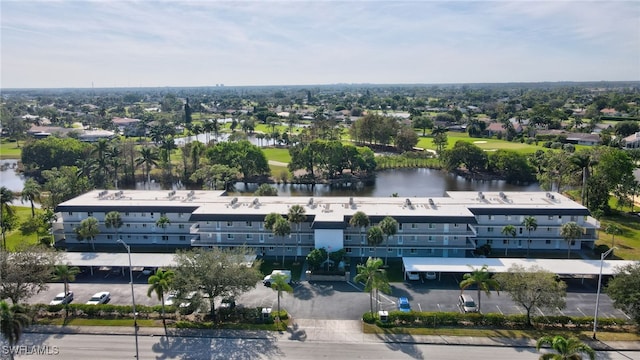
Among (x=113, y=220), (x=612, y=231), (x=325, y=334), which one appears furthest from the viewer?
(x=612, y=231)

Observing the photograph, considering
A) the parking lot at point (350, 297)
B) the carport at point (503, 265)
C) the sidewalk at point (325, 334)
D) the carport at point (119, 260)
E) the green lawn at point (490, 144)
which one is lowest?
the sidewalk at point (325, 334)

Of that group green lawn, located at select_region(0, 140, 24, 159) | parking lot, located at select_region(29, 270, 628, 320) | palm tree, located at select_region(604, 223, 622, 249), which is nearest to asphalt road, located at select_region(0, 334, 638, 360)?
parking lot, located at select_region(29, 270, 628, 320)

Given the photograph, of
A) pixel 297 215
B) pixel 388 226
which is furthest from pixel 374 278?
pixel 297 215

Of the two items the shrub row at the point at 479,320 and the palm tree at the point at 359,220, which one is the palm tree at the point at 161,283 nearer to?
the shrub row at the point at 479,320

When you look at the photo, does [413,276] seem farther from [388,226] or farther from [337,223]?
[337,223]

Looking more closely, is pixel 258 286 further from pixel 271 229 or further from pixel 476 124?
pixel 476 124

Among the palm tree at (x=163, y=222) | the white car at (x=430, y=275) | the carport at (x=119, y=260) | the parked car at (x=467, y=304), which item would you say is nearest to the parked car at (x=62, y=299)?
the carport at (x=119, y=260)
